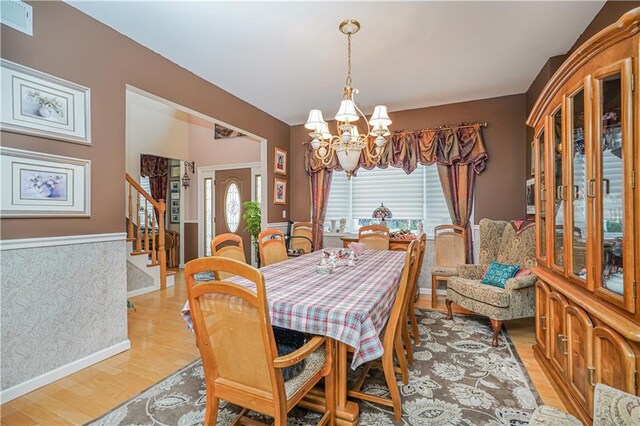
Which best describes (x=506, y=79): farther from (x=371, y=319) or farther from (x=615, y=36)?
(x=371, y=319)

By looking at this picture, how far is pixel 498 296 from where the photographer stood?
106 inches

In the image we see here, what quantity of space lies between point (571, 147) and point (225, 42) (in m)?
2.79

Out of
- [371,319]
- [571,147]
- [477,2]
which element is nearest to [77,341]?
[371,319]

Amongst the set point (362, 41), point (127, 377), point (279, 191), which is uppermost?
point (362, 41)

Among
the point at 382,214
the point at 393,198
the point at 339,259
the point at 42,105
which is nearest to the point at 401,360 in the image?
the point at 339,259

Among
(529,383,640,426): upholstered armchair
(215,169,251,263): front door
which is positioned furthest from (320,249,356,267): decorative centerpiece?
(215,169,251,263): front door

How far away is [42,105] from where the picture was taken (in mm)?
2111

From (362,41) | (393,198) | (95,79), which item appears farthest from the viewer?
(393,198)

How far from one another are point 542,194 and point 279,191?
3591mm

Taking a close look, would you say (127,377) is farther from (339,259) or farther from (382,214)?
(382,214)

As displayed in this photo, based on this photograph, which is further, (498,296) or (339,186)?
(339,186)

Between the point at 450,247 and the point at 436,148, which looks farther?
the point at 436,148

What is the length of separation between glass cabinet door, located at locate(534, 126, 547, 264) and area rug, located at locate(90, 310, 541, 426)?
905mm

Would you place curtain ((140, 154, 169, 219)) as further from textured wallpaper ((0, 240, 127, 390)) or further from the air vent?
the air vent
